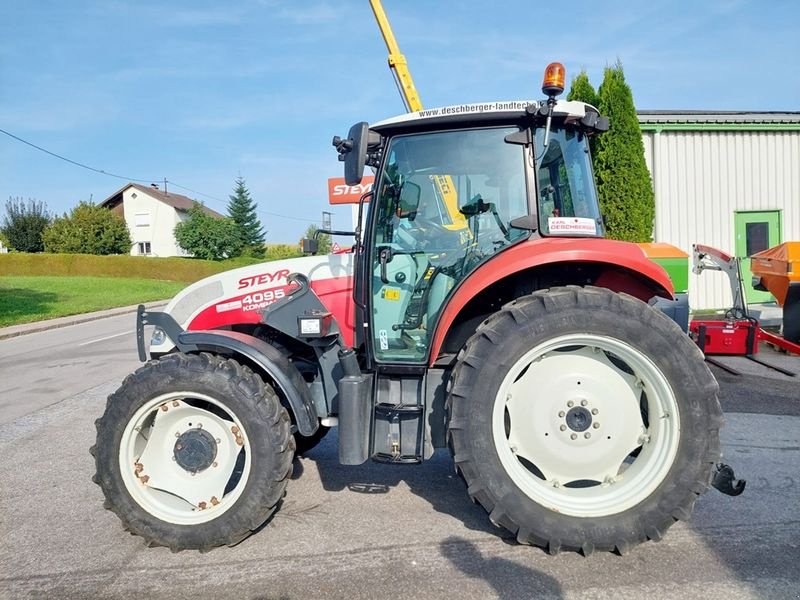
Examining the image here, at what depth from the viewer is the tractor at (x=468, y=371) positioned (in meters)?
2.96

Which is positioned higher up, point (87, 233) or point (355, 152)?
point (87, 233)

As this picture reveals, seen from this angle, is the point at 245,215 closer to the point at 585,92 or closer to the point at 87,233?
the point at 87,233

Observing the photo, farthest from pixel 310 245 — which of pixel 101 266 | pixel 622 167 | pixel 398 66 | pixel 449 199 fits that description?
pixel 101 266

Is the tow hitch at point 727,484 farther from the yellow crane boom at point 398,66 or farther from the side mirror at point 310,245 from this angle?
the yellow crane boom at point 398,66

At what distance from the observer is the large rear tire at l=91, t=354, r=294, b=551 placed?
10.3ft

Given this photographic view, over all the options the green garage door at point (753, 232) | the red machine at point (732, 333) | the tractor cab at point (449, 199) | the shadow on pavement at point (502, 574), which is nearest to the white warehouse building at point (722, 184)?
the green garage door at point (753, 232)

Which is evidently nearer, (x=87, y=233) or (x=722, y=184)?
(x=722, y=184)

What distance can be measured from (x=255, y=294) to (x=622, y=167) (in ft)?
31.2

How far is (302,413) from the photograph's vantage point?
3.25m

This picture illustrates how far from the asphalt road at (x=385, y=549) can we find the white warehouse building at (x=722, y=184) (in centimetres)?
883

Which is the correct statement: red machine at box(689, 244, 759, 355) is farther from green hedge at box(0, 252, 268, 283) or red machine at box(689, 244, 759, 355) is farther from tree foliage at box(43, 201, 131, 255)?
tree foliage at box(43, 201, 131, 255)

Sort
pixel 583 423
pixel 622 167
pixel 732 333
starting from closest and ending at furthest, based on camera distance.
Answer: pixel 583 423
pixel 732 333
pixel 622 167

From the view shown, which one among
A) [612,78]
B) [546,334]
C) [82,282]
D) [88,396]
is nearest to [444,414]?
[546,334]

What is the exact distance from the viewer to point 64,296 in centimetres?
2330
